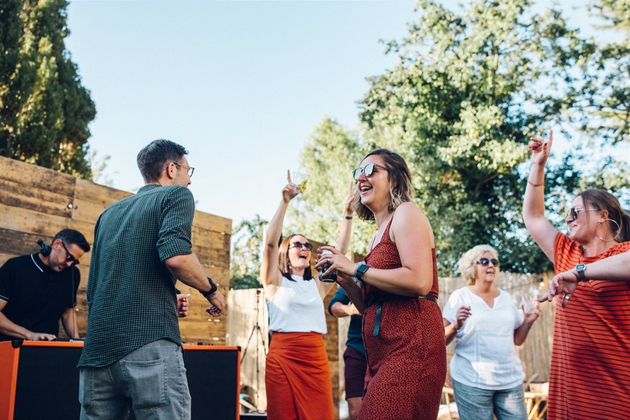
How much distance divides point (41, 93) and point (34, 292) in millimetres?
8246

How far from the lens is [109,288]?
7.27ft

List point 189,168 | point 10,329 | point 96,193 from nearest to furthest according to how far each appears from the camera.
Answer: point 189,168
point 10,329
point 96,193

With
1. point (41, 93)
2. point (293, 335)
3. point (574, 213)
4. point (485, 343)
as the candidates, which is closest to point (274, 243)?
point (293, 335)

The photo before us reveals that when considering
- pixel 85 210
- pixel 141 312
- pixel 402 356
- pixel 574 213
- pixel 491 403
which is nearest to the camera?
pixel 402 356

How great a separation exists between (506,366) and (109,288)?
2746 millimetres

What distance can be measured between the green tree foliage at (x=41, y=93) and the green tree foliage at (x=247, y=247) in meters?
5.63

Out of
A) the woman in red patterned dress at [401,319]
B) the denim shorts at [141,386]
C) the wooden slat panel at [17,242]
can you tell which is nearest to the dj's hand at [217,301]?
the denim shorts at [141,386]

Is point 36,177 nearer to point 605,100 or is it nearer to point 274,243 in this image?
point 274,243

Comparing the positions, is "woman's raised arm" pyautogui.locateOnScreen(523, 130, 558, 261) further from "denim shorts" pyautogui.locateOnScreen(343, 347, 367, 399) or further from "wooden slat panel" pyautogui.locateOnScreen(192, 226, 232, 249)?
"wooden slat panel" pyautogui.locateOnScreen(192, 226, 232, 249)

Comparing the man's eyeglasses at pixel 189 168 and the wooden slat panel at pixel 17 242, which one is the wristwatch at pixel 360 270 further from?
the wooden slat panel at pixel 17 242

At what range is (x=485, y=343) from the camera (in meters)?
3.79

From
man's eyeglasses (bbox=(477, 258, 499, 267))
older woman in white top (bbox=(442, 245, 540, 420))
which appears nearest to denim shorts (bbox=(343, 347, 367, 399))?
older woman in white top (bbox=(442, 245, 540, 420))

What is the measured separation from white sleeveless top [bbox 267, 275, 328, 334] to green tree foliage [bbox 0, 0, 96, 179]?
8.12m

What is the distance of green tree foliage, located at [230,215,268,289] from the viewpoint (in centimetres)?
1686
